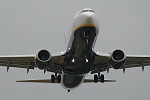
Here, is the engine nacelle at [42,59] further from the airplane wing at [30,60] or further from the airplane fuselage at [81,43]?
the airplane fuselage at [81,43]

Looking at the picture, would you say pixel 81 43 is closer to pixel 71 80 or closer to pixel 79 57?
pixel 79 57

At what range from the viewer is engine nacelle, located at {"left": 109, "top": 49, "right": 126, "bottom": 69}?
21.1 metres

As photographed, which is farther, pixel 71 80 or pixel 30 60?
pixel 71 80

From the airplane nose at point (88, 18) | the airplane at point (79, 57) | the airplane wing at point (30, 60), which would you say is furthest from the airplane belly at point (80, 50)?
the airplane wing at point (30, 60)

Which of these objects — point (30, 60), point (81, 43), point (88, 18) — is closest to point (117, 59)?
point (81, 43)

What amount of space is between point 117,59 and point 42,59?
6394mm

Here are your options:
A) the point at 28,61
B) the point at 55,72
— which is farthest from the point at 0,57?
the point at 55,72

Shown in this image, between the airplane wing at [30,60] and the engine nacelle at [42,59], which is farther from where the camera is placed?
the airplane wing at [30,60]

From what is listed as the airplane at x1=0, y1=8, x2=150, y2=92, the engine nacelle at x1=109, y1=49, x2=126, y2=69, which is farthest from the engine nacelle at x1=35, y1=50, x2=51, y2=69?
the engine nacelle at x1=109, y1=49, x2=126, y2=69

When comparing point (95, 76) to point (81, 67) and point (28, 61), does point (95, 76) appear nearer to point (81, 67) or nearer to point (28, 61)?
point (81, 67)

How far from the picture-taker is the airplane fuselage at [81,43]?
63.3 feet

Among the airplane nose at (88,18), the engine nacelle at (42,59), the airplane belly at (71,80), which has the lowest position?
the airplane belly at (71,80)

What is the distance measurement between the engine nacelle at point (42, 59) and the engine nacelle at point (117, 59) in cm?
536

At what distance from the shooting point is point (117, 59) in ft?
70.3
